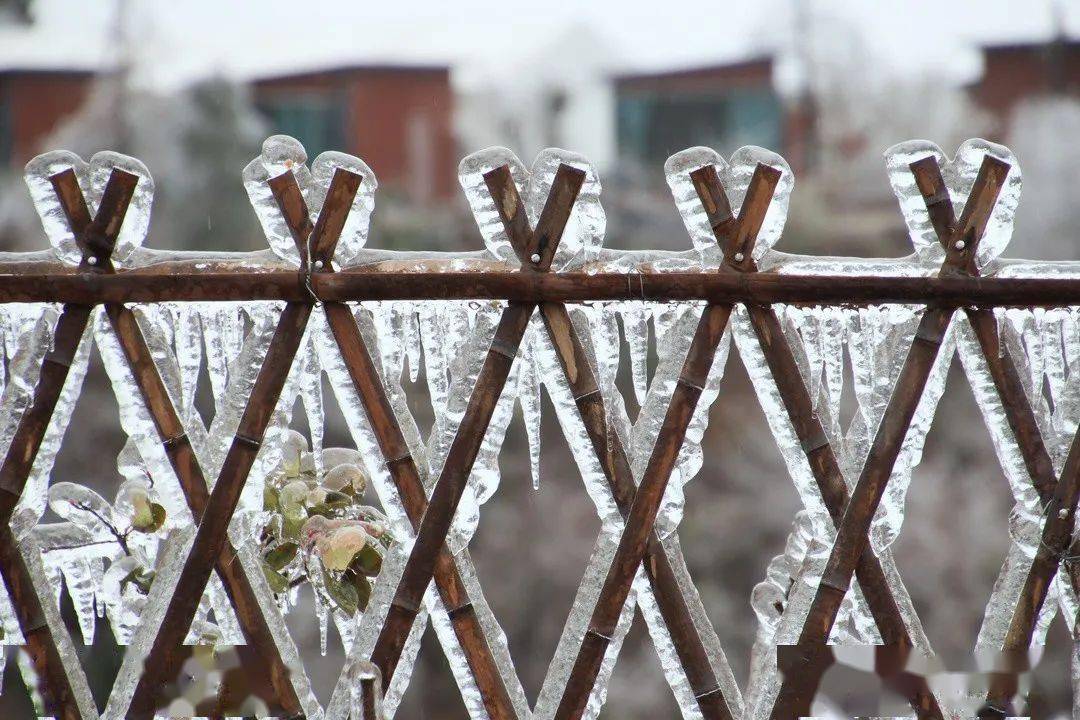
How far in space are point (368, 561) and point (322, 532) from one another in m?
0.08

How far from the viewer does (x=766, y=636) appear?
4.77 ft

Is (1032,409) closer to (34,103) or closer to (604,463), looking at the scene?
(604,463)

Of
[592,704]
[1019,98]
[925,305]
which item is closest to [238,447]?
[592,704]

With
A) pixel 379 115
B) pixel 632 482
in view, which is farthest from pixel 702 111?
pixel 632 482

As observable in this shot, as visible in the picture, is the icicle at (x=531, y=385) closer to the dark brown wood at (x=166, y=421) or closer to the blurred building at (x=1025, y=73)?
the dark brown wood at (x=166, y=421)

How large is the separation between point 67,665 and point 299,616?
5.22 metres

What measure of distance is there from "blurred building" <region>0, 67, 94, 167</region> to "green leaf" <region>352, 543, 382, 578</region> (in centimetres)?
966

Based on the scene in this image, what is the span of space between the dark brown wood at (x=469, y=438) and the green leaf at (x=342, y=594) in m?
0.16

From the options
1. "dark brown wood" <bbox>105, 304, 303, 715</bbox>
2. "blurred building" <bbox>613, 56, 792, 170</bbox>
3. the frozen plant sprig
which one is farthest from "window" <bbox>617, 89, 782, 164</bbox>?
"dark brown wood" <bbox>105, 304, 303, 715</bbox>

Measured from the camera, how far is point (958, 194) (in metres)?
1.36

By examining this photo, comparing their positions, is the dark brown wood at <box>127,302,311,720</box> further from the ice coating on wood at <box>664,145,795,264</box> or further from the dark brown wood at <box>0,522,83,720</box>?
the ice coating on wood at <box>664,145,795,264</box>

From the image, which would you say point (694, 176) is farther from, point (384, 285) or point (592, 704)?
point (592, 704)

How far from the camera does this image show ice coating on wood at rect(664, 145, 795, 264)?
1.32 meters

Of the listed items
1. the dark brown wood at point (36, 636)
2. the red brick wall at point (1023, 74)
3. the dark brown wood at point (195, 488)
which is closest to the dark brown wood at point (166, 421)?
the dark brown wood at point (195, 488)
